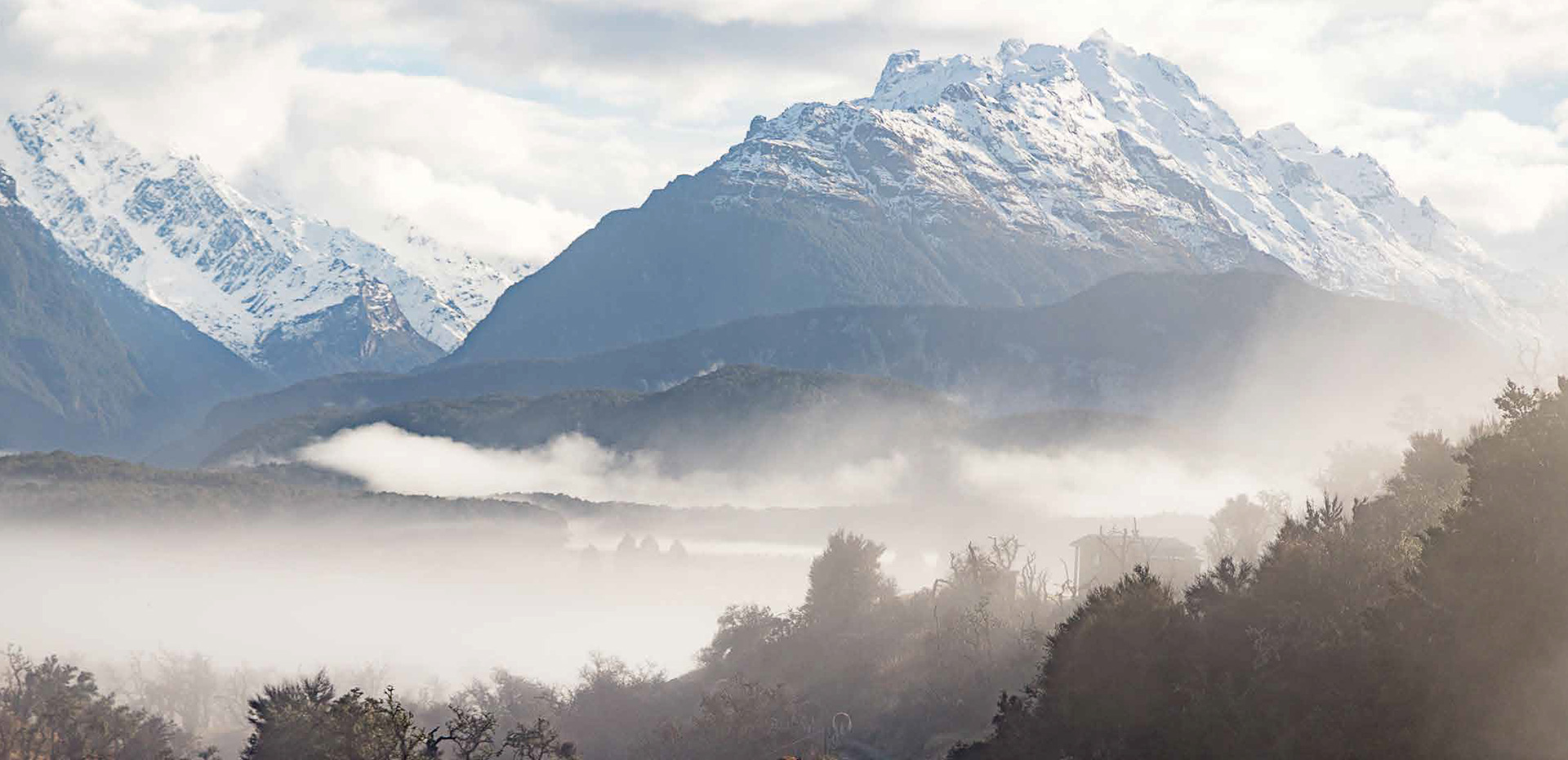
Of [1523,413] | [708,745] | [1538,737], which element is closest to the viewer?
[1538,737]

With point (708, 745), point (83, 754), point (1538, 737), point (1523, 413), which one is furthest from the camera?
point (708, 745)

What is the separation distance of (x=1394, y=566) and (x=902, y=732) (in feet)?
273

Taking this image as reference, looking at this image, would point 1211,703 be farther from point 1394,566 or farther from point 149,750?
point 149,750

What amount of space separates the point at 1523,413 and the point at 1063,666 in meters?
35.9

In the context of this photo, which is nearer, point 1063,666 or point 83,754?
point 1063,666

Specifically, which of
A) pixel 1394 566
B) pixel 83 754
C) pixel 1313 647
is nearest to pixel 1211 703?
pixel 1313 647

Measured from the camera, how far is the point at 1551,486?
89000 millimetres

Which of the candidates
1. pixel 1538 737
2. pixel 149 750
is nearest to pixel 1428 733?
pixel 1538 737

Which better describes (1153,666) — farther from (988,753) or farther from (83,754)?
(83,754)

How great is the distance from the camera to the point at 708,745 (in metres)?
191

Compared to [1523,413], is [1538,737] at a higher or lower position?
lower

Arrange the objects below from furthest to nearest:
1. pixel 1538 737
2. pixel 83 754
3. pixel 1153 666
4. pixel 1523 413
Result: pixel 83 754, pixel 1153 666, pixel 1523 413, pixel 1538 737

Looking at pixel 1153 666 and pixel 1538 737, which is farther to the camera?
pixel 1153 666

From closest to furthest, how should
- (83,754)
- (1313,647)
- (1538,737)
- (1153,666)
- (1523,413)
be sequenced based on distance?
1. (1538,737)
2. (1523,413)
3. (1313,647)
4. (1153,666)
5. (83,754)
